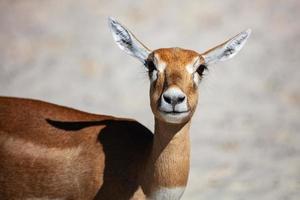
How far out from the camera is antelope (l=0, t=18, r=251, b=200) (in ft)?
23.3

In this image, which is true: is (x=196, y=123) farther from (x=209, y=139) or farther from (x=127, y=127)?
(x=127, y=127)

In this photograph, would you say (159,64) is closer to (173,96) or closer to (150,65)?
(150,65)

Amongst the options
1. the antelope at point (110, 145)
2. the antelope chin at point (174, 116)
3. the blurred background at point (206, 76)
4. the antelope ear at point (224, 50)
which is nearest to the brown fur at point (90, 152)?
the antelope at point (110, 145)

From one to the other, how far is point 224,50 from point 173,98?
1.19 meters

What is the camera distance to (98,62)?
48.3 ft

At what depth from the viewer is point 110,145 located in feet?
25.1

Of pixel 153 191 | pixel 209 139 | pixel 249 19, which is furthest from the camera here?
pixel 249 19

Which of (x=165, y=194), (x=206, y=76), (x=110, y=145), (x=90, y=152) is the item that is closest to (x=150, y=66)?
(x=110, y=145)

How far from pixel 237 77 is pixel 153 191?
7308 millimetres

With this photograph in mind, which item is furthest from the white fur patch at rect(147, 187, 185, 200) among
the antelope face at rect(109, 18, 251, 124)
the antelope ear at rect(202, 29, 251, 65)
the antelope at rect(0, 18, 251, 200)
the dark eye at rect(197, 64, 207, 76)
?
the antelope ear at rect(202, 29, 251, 65)

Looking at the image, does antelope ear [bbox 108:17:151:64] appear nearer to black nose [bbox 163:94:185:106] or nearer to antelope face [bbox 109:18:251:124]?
antelope face [bbox 109:18:251:124]

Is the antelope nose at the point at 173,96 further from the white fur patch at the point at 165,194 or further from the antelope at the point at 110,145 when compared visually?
the white fur patch at the point at 165,194

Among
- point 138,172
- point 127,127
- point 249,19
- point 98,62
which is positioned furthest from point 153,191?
point 249,19

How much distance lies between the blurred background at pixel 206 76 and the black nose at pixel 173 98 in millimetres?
3596
